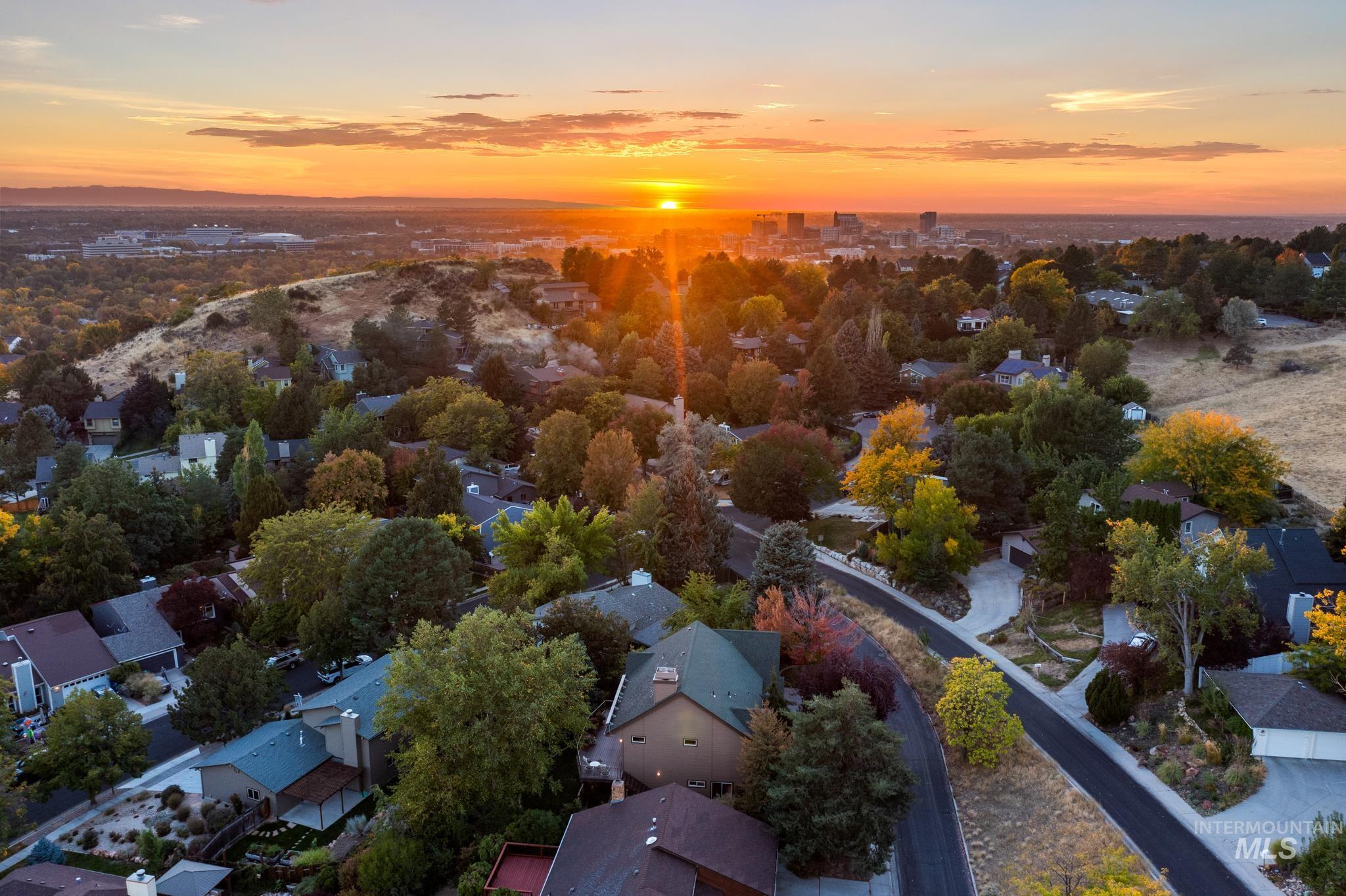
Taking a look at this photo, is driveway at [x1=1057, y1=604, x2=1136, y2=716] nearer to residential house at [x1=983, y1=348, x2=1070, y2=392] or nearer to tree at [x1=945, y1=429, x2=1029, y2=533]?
tree at [x1=945, y1=429, x2=1029, y2=533]

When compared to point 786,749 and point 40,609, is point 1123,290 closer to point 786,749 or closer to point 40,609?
point 786,749

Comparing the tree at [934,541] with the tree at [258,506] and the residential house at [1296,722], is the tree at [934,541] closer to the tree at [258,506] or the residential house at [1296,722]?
the residential house at [1296,722]

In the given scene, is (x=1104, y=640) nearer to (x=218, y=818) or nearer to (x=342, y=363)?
(x=218, y=818)

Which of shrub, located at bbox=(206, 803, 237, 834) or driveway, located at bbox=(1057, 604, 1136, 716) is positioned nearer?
shrub, located at bbox=(206, 803, 237, 834)

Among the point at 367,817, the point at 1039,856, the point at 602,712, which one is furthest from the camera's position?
the point at 602,712

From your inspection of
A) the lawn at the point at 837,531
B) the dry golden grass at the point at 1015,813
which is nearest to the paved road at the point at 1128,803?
the dry golden grass at the point at 1015,813

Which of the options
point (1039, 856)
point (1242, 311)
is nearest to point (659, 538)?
point (1039, 856)

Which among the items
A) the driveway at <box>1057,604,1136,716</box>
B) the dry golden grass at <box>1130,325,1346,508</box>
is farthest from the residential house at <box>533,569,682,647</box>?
the dry golden grass at <box>1130,325,1346,508</box>
